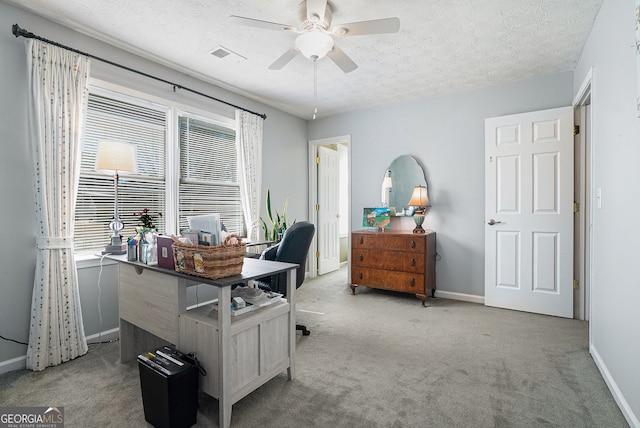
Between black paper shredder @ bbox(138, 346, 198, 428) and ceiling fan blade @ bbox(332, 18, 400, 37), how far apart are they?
2157 millimetres

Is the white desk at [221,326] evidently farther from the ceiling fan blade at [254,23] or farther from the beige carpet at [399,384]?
the ceiling fan blade at [254,23]

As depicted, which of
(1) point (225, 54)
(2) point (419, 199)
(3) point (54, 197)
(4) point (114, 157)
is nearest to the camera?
(3) point (54, 197)

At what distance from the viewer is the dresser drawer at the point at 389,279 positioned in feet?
12.1

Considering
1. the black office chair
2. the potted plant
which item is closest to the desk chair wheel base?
the black office chair

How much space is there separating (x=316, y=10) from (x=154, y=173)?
2165 millimetres

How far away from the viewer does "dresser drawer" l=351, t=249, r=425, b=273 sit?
3.70m

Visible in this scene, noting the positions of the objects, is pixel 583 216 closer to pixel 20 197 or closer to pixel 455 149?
pixel 455 149

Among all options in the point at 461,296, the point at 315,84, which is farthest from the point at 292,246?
the point at 461,296

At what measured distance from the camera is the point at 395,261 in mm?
3840

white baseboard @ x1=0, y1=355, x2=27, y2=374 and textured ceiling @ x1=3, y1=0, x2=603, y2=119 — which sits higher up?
textured ceiling @ x1=3, y1=0, x2=603, y2=119

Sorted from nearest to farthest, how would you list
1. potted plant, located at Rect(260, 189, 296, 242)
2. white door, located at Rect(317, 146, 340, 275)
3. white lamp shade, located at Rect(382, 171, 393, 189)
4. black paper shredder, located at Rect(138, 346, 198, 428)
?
black paper shredder, located at Rect(138, 346, 198, 428) → potted plant, located at Rect(260, 189, 296, 242) → white lamp shade, located at Rect(382, 171, 393, 189) → white door, located at Rect(317, 146, 340, 275)

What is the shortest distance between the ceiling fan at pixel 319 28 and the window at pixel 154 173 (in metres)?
1.51

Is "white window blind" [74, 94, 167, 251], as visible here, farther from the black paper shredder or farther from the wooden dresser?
the wooden dresser
